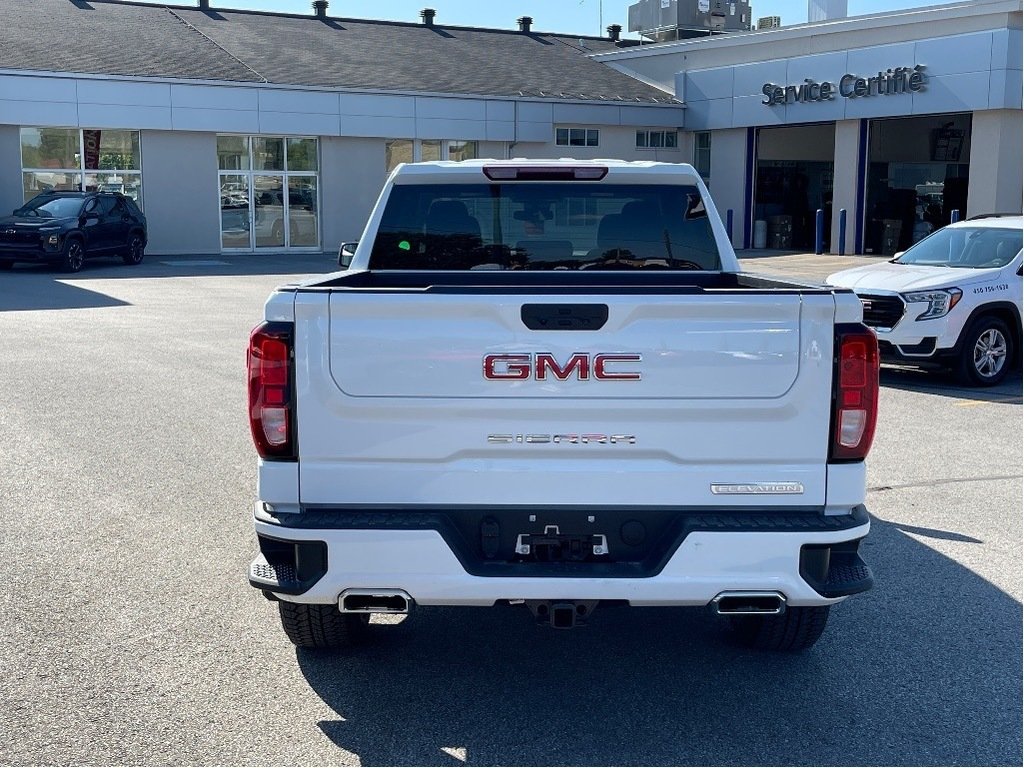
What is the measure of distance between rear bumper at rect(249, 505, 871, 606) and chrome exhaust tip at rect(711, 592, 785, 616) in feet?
0.07

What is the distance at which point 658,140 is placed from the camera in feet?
128

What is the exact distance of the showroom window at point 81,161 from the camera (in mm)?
30516

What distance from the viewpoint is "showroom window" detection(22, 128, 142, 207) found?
30516 mm

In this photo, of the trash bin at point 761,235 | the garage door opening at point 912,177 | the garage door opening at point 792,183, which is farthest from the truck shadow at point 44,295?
the garage door opening at point 792,183

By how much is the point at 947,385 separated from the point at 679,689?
9.03 meters

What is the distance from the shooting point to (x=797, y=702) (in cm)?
452

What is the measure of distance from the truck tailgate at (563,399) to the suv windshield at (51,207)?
2429 cm

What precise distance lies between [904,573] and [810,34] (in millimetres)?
29999

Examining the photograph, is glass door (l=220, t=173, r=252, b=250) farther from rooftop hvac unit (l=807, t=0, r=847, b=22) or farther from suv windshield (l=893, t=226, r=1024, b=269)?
suv windshield (l=893, t=226, r=1024, b=269)

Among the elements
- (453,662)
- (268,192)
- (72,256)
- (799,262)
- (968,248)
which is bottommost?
(453,662)

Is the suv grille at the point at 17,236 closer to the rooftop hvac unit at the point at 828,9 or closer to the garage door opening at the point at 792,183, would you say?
the garage door opening at the point at 792,183

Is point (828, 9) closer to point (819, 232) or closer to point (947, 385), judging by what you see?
point (819, 232)

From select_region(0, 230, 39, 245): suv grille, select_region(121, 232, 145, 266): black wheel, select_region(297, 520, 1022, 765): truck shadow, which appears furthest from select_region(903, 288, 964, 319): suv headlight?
select_region(121, 232, 145, 266): black wheel

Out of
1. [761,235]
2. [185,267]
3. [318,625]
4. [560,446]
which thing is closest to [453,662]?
[318,625]
